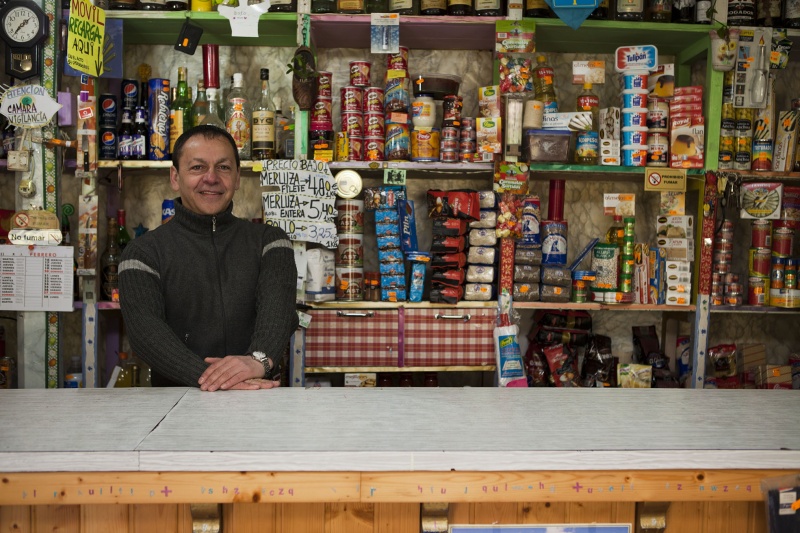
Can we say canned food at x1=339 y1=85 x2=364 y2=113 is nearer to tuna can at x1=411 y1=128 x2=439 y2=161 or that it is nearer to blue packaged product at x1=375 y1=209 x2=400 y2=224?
tuna can at x1=411 y1=128 x2=439 y2=161

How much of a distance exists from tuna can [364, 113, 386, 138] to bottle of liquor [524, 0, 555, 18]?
84 cm

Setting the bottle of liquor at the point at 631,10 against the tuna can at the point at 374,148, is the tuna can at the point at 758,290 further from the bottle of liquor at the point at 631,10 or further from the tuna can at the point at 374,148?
the tuna can at the point at 374,148

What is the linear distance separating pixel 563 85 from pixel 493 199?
0.91 metres

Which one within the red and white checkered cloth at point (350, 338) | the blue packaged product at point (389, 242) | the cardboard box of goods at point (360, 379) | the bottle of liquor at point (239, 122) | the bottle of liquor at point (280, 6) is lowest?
the cardboard box of goods at point (360, 379)

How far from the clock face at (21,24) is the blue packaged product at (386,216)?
1.69m

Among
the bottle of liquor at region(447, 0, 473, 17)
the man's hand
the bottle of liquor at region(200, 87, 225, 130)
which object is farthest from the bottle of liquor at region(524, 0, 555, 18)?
the man's hand

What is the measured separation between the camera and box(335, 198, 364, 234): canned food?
3393mm

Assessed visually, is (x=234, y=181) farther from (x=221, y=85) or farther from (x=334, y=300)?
(x=221, y=85)

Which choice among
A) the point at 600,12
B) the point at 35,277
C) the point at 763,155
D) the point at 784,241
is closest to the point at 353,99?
the point at 600,12

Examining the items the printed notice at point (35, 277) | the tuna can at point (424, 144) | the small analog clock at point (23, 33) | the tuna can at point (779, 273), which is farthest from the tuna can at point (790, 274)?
the small analog clock at point (23, 33)

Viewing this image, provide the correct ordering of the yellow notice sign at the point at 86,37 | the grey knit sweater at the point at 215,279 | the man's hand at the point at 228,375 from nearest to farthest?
the man's hand at the point at 228,375 < the grey knit sweater at the point at 215,279 < the yellow notice sign at the point at 86,37

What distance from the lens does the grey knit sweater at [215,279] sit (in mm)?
2354

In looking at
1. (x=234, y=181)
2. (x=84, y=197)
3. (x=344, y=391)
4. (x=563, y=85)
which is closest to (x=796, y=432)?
(x=344, y=391)

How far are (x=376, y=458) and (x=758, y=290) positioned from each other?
109 inches
